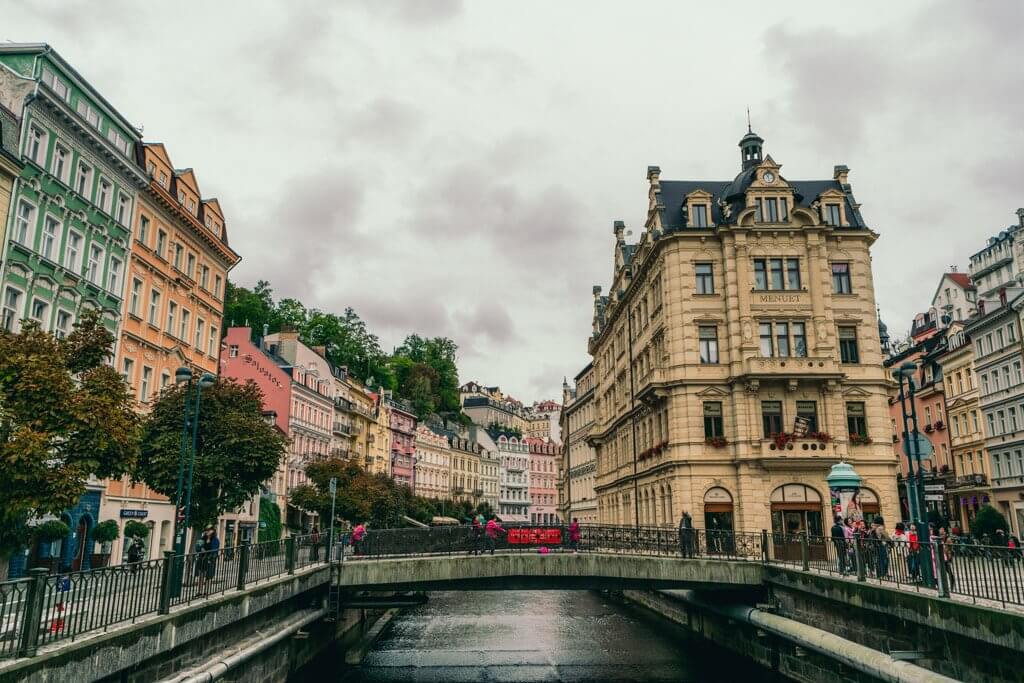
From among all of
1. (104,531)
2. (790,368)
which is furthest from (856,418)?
(104,531)

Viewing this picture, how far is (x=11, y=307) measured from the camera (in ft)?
93.4

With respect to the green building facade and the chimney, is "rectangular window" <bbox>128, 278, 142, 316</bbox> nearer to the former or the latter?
the green building facade

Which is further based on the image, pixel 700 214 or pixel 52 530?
pixel 700 214

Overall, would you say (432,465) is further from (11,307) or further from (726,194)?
(11,307)

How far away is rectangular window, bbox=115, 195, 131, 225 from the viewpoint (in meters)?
35.9

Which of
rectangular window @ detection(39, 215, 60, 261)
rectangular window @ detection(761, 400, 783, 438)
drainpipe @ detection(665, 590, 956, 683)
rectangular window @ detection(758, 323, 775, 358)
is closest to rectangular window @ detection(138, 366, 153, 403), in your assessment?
rectangular window @ detection(39, 215, 60, 261)

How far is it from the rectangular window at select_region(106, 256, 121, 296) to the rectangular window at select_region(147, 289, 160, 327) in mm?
3044

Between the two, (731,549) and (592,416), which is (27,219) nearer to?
(731,549)

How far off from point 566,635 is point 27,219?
28.5 meters

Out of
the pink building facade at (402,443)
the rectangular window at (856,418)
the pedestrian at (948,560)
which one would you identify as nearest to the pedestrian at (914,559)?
the pedestrian at (948,560)

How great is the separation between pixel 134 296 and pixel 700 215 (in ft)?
95.5

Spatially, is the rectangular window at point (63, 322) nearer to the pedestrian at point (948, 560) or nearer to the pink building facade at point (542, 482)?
the pedestrian at point (948, 560)

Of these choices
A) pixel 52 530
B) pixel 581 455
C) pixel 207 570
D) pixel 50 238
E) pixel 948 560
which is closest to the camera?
pixel 948 560

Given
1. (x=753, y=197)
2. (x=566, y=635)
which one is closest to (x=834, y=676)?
(x=566, y=635)
